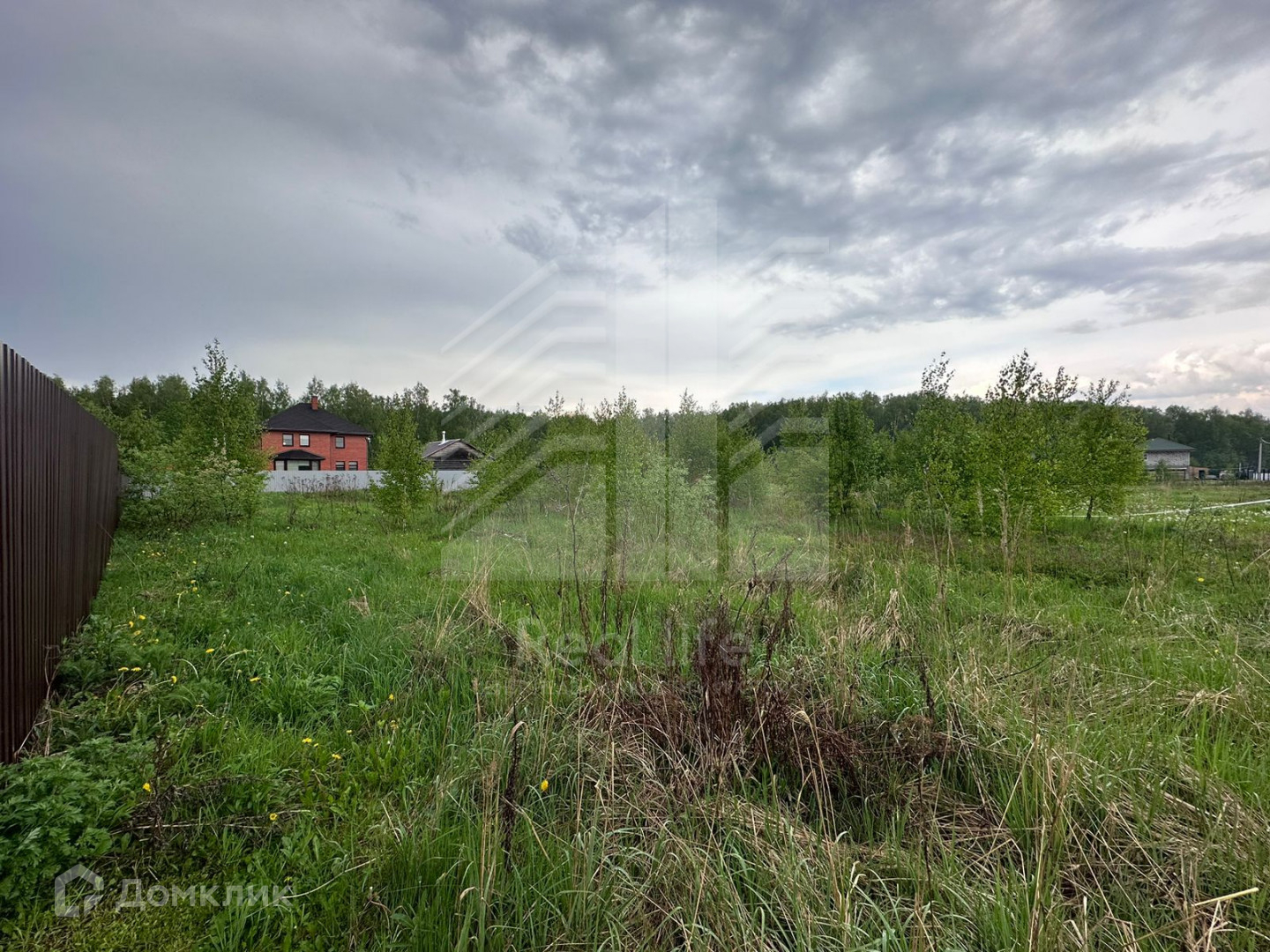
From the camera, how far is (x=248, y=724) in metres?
2.60

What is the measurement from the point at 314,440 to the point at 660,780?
135ft

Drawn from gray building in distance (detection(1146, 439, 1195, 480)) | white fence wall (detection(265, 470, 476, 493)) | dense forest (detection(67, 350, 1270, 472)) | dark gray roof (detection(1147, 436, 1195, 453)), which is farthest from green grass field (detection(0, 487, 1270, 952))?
dark gray roof (detection(1147, 436, 1195, 453))

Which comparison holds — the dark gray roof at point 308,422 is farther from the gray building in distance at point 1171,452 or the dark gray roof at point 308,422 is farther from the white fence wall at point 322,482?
the gray building in distance at point 1171,452

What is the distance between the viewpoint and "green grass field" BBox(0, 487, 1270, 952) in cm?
150

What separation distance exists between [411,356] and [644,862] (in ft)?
31.4

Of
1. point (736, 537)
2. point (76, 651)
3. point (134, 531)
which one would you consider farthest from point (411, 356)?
point (76, 651)

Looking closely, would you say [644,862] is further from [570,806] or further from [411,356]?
[411,356]

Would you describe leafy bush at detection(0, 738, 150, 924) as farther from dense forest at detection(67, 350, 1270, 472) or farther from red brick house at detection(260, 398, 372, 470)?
red brick house at detection(260, 398, 372, 470)

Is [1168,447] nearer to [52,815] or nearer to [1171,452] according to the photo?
[1171,452]

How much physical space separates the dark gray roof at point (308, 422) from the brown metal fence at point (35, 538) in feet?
120

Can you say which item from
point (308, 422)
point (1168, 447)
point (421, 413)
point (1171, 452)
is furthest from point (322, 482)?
point (1168, 447)

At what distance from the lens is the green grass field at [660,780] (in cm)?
150

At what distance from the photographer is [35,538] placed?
2646 millimetres

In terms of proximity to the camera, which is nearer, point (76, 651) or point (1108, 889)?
point (1108, 889)
